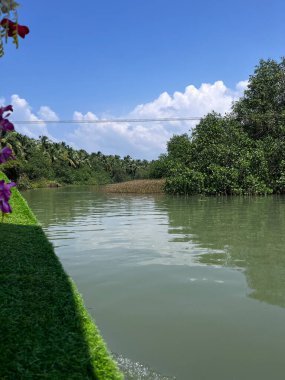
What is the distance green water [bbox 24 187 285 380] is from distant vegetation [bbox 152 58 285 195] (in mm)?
16455

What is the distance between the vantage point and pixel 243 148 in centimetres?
2867

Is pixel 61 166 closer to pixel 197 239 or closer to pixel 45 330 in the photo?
pixel 197 239

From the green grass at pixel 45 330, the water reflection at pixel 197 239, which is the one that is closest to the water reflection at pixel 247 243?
the water reflection at pixel 197 239

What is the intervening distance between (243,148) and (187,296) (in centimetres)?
2448

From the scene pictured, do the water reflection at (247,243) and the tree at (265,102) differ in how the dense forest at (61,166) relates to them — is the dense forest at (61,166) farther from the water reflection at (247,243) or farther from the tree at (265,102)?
the water reflection at (247,243)

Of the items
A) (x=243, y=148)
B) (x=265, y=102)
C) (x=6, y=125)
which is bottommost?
(x=6, y=125)

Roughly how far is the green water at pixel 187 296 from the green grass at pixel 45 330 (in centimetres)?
49

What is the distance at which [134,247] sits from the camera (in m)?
8.70

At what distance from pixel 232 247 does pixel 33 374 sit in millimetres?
6471

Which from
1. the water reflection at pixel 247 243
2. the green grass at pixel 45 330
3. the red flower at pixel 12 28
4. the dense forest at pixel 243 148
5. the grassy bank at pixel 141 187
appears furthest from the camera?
the grassy bank at pixel 141 187

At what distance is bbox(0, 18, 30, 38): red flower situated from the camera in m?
1.58

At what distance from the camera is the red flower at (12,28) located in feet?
5.18

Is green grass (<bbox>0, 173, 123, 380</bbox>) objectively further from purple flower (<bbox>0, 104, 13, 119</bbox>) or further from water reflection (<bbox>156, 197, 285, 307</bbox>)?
water reflection (<bbox>156, 197, 285, 307</bbox>)

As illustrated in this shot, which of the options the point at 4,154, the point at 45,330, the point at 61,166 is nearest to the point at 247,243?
the point at 45,330
